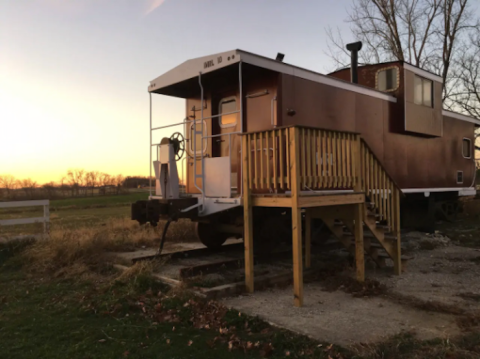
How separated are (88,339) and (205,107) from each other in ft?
17.6

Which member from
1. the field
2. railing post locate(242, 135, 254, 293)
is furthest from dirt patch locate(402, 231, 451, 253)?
railing post locate(242, 135, 254, 293)

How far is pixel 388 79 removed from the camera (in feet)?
32.3

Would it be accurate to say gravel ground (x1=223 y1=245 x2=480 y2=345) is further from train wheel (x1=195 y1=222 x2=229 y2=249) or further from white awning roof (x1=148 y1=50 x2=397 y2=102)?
white awning roof (x1=148 y1=50 x2=397 y2=102)

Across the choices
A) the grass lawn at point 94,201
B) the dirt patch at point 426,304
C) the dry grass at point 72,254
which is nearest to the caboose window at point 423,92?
the dirt patch at point 426,304

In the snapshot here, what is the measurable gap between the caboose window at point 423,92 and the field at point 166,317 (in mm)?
4417

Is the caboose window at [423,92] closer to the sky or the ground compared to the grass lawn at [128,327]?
closer to the sky

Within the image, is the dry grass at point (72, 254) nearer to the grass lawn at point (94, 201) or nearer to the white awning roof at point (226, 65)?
the white awning roof at point (226, 65)

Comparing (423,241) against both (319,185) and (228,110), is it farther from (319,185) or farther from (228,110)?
(228,110)

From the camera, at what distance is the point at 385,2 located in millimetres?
20344

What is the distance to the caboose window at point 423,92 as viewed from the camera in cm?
998

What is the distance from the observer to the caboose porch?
520 centimetres

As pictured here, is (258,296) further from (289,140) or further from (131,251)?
(131,251)

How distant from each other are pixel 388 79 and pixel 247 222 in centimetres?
623

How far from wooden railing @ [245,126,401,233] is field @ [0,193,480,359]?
1494 millimetres
